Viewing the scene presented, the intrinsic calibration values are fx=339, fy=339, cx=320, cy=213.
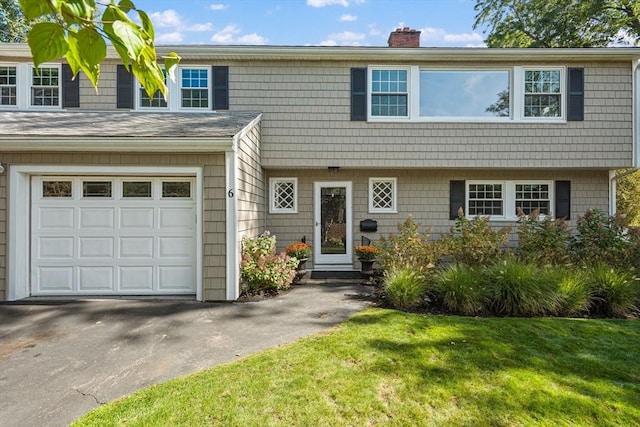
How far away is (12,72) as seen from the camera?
8.00 metres

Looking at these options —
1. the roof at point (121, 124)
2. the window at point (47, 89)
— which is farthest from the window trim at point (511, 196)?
the window at point (47, 89)

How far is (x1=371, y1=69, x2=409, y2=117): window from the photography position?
8211mm

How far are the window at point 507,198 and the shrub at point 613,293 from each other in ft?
10.5

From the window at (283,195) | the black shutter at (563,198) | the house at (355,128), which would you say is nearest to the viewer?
the house at (355,128)

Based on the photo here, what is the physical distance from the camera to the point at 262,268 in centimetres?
622

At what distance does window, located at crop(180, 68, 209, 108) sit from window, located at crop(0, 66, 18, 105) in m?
3.85

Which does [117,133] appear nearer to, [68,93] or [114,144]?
[114,144]

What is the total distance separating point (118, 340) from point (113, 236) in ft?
7.89

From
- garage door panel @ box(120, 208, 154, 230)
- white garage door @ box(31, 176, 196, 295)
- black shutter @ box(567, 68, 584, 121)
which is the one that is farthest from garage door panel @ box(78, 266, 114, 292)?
black shutter @ box(567, 68, 584, 121)

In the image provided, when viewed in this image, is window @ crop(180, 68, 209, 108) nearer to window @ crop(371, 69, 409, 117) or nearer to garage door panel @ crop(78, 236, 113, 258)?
garage door panel @ crop(78, 236, 113, 258)

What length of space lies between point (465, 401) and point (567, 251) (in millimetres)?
5413

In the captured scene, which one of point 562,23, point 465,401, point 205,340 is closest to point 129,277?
point 205,340

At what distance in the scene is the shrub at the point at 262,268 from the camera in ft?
20.1

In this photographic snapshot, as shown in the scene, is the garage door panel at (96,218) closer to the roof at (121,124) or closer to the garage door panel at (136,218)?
the garage door panel at (136,218)
